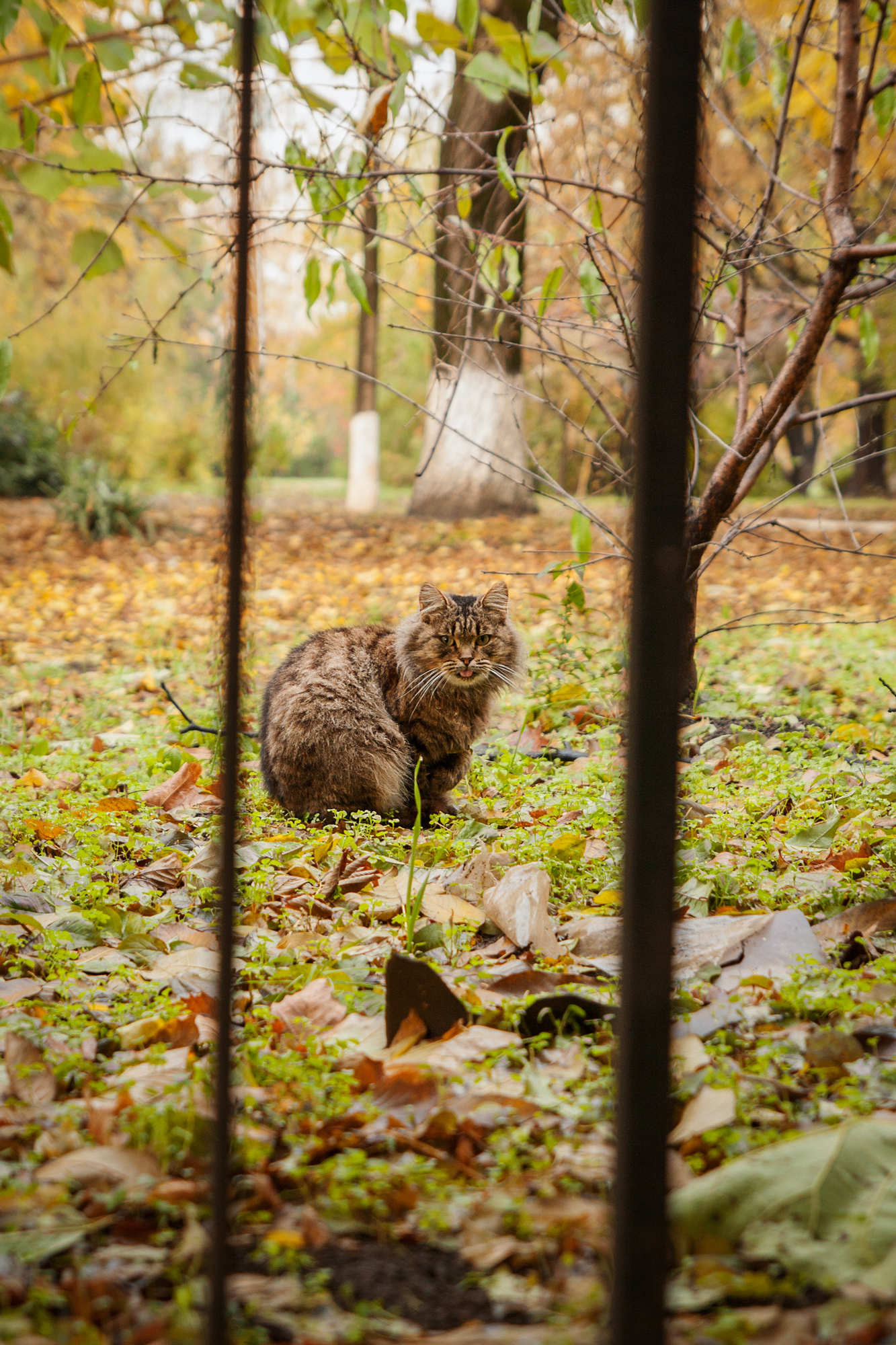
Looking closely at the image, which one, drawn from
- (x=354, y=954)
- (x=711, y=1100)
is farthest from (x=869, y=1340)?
(x=354, y=954)

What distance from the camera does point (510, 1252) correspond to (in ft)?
4.09

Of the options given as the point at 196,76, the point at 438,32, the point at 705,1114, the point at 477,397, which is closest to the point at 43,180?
→ the point at 196,76

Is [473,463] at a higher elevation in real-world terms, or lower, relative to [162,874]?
higher

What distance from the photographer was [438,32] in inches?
135

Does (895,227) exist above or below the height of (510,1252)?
above

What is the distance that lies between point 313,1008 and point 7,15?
310cm

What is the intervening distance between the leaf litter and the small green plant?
6922mm

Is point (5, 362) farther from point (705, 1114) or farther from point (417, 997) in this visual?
point (705, 1114)

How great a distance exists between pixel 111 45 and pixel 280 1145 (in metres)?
3.86

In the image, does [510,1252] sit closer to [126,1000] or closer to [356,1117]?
[356,1117]

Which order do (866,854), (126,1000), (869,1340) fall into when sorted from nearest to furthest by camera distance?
1. (869,1340)
2. (126,1000)
3. (866,854)

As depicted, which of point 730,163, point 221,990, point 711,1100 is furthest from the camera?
point 730,163

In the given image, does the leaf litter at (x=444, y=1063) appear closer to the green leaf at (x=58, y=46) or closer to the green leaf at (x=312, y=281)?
the green leaf at (x=312, y=281)

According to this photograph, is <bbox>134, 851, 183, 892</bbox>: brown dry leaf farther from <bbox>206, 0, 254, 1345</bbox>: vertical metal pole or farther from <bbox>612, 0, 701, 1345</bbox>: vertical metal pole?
<bbox>612, 0, 701, 1345</bbox>: vertical metal pole
